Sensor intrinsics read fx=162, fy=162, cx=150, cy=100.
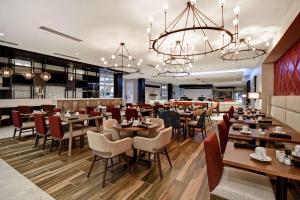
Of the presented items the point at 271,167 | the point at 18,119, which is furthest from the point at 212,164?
the point at 18,119

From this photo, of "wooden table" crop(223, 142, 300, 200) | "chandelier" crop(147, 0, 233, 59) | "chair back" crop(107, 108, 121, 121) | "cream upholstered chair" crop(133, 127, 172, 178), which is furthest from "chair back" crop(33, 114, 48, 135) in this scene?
"wooden table" crop(223, 142, 300, 200)

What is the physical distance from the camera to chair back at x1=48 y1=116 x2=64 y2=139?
3.65m

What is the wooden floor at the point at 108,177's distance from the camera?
232cm

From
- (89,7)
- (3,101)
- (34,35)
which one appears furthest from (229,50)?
(3,101)

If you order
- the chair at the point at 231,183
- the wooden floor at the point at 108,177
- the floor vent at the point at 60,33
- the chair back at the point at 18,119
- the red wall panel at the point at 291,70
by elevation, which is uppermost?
the floor vent at the point at 60,33

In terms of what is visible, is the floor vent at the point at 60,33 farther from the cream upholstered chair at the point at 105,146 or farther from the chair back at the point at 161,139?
the chair back at the point at 161,139

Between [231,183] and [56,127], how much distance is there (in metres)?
3.61

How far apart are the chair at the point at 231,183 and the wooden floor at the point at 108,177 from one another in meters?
0.77

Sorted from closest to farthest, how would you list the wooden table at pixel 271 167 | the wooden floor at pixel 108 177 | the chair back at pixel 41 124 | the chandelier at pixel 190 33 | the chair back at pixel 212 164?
the wooden table at pixel 271 167, the chair back at pixel 212 164, the wooden floor at pixel 108 177, the chandelier at pixel 190 33, the chair back at pixel 41 124

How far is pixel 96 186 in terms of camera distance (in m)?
2.50

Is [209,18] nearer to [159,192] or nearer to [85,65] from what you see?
[159,192]

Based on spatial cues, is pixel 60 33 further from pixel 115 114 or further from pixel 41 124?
pixel 115 114

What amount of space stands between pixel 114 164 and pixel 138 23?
344 centimetres

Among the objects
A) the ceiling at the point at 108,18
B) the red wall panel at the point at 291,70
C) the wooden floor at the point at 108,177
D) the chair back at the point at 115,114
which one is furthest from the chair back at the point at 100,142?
the red wall panel at the point at 291,70
